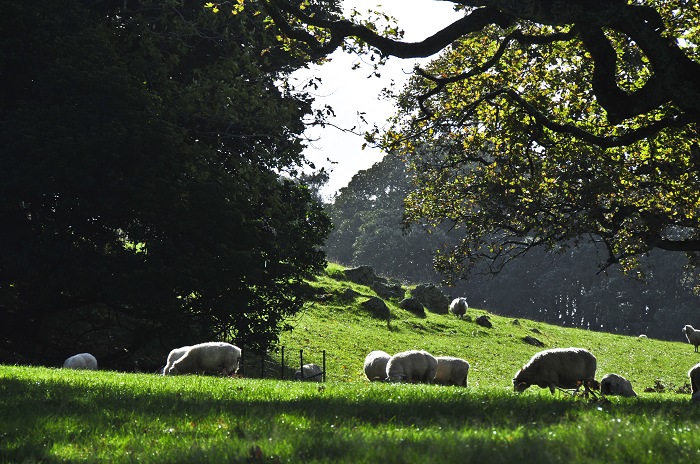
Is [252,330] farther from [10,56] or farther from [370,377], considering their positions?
[10,56]

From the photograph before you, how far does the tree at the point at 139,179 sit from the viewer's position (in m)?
24.4

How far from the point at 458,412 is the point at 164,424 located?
3.43m

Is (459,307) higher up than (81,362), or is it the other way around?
(459,307)

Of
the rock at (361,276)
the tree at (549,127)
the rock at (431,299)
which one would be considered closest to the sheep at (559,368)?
the tree at (549,127)

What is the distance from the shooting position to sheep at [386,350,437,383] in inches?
946

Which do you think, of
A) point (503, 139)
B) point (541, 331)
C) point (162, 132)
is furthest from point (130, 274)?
point (541, 331)

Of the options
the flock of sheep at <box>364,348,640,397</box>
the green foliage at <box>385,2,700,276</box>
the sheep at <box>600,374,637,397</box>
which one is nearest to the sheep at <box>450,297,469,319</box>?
the green foliage at <box>385,2,700,276</box>

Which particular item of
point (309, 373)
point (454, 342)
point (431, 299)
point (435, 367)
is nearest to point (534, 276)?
point (431, 299)

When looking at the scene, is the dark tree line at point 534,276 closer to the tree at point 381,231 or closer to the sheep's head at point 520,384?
the tree at point 381,231

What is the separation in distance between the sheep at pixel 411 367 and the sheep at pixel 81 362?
9.95m

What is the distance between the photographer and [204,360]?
77.2 feet

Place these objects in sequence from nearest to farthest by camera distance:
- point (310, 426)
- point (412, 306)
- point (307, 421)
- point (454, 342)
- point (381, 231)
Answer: point (310, 426) < point (307, 421) < point (454, 342) < point (412, 306) < point (381, 231)

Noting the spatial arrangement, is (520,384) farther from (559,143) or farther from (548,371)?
(559,143)

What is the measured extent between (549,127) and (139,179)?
46.0ft
